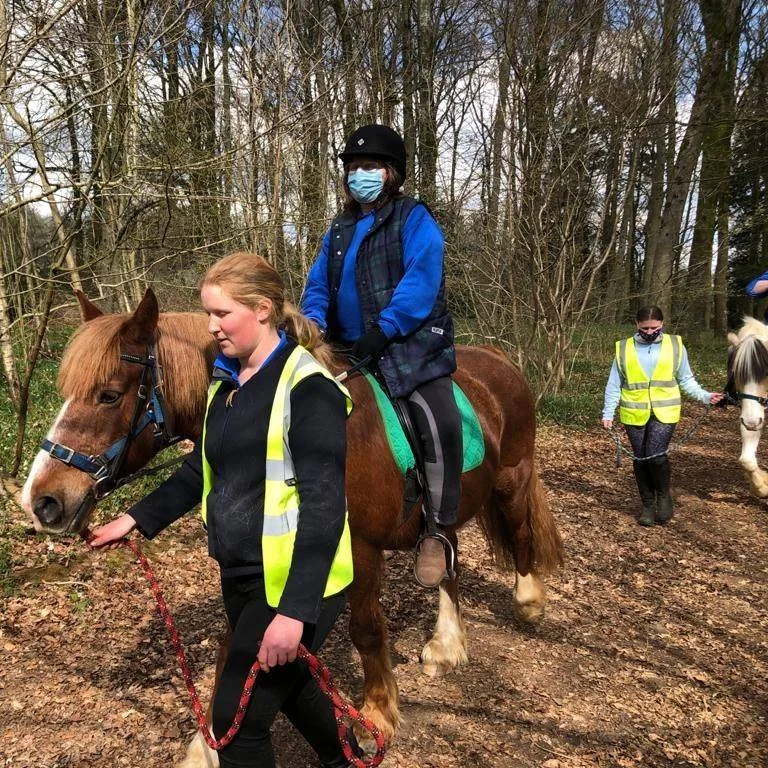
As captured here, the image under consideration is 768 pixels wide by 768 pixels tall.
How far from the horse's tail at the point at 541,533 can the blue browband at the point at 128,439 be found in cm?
261

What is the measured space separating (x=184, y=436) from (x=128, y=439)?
0.86 ft

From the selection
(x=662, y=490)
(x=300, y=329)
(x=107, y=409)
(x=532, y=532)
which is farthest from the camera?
(x=662, y=490)

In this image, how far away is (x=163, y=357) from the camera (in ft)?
7.59

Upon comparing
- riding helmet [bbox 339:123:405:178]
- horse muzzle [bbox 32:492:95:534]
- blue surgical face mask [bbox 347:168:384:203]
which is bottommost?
horse muzzle [bbox 32:492:95:534]

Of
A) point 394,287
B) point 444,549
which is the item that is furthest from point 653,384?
point 394,287

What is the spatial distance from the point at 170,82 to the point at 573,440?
7806 mm

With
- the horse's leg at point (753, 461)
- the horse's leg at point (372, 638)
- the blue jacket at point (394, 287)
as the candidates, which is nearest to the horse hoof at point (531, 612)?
the horse's leg at point (372, 638)

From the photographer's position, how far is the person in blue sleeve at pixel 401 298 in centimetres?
266

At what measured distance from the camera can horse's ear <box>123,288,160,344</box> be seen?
221 cm

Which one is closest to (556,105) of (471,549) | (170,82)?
Answer: (170,82)

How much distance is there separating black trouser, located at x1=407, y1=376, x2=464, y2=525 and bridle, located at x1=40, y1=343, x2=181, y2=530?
109 centimetres

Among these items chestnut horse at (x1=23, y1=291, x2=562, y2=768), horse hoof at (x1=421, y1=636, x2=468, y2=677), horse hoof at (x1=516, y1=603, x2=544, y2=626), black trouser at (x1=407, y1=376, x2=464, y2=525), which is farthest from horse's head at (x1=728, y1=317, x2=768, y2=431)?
black trouser at (x1=407, y1=376, x2=464, y2=525)

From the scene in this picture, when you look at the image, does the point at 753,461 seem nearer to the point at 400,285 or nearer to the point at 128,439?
the point at 400,285

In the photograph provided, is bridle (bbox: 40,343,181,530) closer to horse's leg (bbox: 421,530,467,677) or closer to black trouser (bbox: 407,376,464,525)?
black trouser (bbox: 407,376,464,525)
